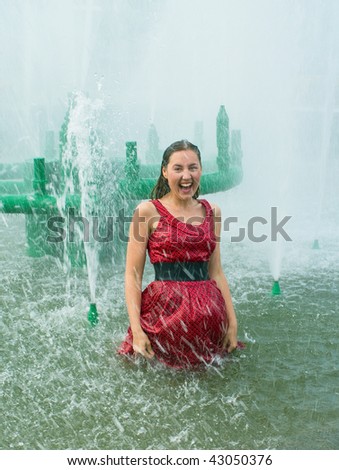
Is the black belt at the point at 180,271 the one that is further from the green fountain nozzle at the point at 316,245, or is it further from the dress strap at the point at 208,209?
the green fountain nozzle at the point at 316,245

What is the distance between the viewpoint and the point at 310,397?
353cm

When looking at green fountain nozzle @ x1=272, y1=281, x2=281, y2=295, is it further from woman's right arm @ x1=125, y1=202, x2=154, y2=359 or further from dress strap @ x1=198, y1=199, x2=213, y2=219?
woman's right arm @ x1=125, y1=202, x2=154, y2=359

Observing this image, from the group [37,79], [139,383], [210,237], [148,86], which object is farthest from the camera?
[37,79]

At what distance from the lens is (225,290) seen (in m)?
4.02

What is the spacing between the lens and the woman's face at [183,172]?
378 centimetres

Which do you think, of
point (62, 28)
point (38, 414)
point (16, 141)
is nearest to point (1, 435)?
point (38, 414)

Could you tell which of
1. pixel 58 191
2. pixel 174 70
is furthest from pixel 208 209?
pixel 174 70

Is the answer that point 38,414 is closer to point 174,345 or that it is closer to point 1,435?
point 1,435

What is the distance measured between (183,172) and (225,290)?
779 millimetres

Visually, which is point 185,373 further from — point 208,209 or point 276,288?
point 276,288

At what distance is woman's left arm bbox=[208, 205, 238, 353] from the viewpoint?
3.91 meters

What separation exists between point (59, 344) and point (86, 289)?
1.60 metres

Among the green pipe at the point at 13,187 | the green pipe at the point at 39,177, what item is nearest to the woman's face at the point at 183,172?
the green pipe at the point at 39,177

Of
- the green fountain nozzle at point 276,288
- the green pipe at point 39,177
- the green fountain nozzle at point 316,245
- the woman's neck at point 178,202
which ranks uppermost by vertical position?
the woman's neck at point 178,202
